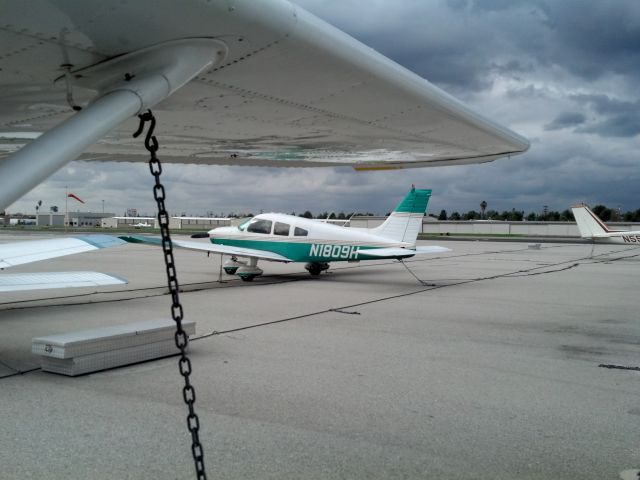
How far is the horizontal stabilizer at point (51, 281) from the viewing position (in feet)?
28.2

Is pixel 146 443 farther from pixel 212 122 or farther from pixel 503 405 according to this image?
pixel 503 405

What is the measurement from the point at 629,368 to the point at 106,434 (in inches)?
221

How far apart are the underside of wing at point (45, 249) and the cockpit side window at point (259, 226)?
6510mm

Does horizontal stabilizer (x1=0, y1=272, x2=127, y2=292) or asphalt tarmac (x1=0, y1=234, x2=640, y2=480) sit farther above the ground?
horizontal stabilizer (x1=0, y1=272, x2=127, y2=292)

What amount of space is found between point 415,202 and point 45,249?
33.6 feet

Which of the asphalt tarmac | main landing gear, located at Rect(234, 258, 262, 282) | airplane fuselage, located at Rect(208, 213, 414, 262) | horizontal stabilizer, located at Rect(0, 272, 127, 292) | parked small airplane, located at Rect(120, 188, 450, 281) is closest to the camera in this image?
the asphalt tarmac

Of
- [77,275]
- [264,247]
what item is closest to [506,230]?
[264,247]

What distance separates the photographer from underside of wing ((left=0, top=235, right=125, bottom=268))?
9242mm

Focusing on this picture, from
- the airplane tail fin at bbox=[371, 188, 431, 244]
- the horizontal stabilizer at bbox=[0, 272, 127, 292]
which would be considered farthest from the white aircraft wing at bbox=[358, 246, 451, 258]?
the horizontal stabilizer at bbox=[0, 272, 127, 292]

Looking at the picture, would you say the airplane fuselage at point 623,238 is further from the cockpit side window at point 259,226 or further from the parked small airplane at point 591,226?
the cockpit side window at point 259,226

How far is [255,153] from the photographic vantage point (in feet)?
22.4

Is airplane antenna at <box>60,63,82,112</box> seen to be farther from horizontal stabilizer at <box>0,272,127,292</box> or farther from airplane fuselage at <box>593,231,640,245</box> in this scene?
airplane fuselage at <box>593,231,640,245</box>

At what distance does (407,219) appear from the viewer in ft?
54.2

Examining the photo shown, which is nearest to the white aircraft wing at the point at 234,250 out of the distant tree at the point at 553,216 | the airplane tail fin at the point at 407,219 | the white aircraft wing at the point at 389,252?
the white aircraft wing at the point at 389,252
